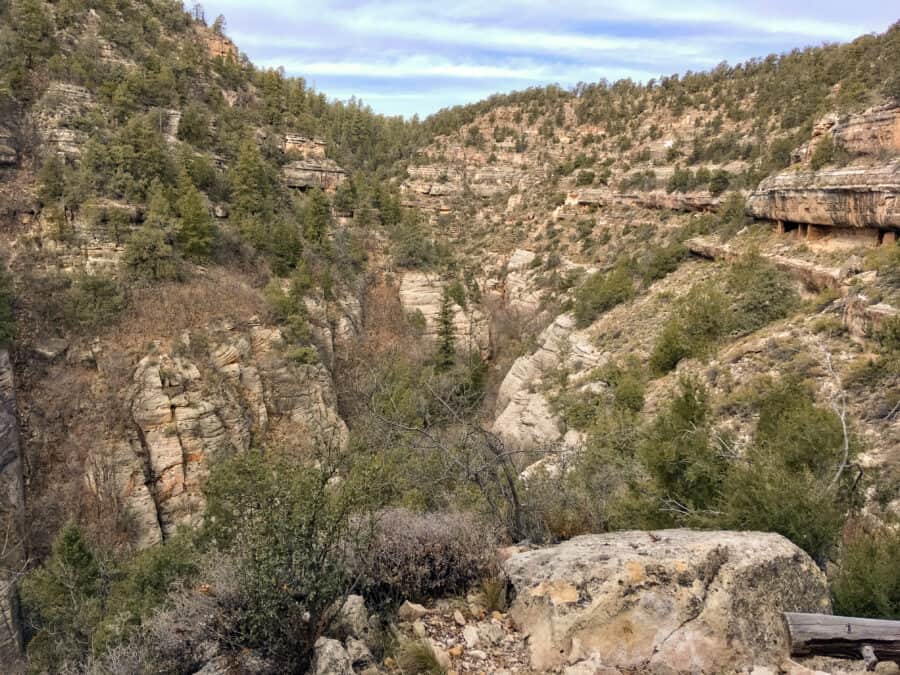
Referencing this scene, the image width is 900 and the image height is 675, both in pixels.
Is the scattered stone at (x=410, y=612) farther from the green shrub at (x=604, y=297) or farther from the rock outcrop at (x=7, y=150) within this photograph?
the rock outcrop at (x=7, y=150)

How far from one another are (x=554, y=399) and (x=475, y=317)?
14.8 meters

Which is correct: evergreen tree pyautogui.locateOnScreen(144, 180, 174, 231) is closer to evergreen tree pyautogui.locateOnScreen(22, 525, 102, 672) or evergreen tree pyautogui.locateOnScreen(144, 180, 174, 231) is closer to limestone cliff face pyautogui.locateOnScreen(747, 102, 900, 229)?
evergreen tree pyautogui.locateOnScreen(22, 525, 102, 672)

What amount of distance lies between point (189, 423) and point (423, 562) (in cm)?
1669

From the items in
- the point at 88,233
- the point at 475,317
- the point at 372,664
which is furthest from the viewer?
the point at 475,317

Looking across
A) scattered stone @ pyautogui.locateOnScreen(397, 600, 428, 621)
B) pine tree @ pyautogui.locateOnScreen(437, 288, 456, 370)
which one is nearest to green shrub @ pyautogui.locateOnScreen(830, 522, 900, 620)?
scattered stone @ pyautogui.locateOnScreen(397, 600, 428, 621)

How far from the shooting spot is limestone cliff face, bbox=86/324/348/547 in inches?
719

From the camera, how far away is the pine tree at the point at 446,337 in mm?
31078

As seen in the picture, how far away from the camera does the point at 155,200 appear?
913 inches

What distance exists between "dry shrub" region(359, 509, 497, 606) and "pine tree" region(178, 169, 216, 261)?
2136 centimetres

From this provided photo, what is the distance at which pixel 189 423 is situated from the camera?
19469mm

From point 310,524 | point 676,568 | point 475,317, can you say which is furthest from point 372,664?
point 475,317

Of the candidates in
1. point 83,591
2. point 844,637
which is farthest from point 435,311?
point 844,637

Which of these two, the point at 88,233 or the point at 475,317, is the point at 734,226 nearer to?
the point at 475,317

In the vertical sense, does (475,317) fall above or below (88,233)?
below
